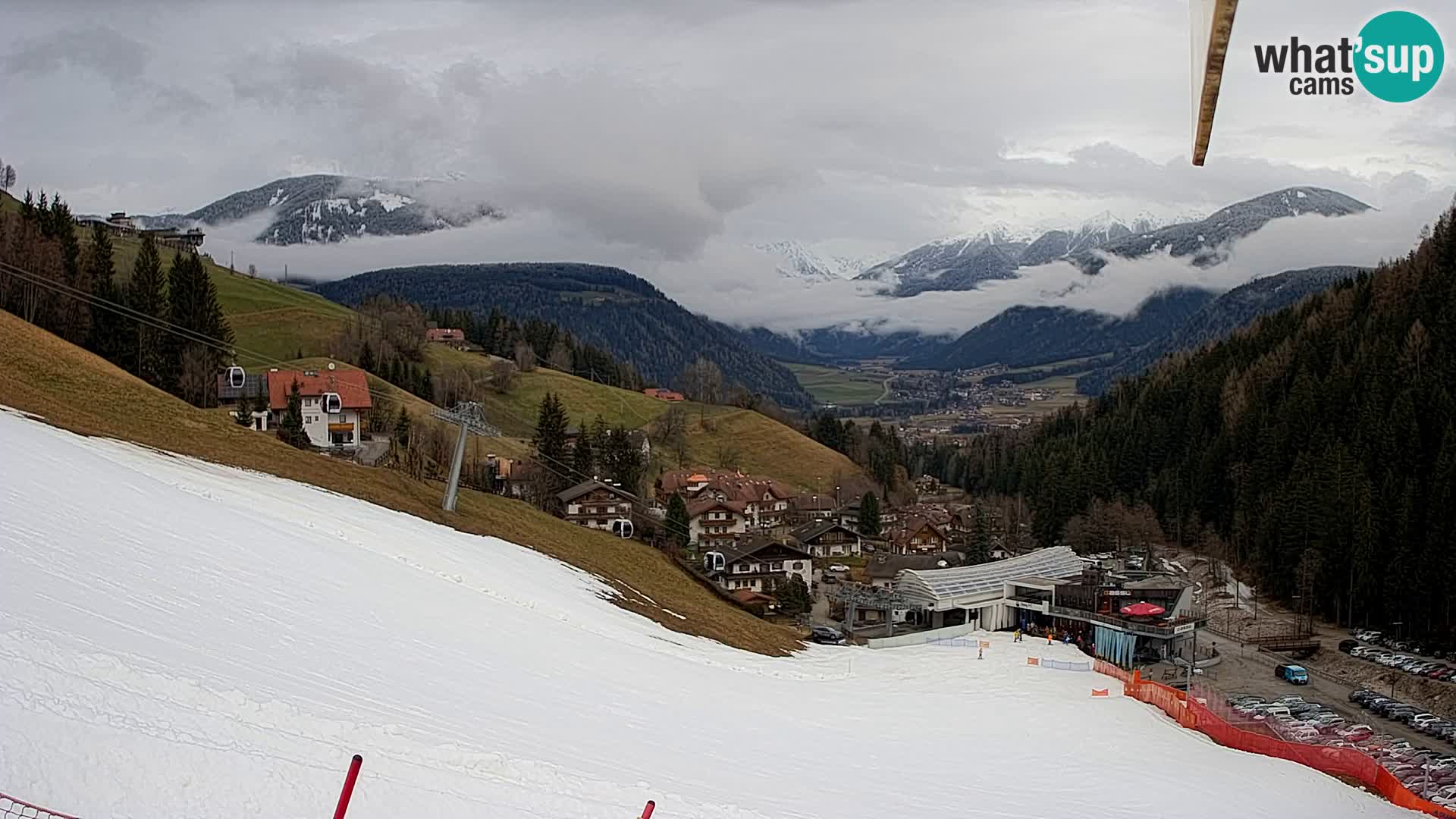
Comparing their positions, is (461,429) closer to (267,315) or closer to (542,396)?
(542,396)

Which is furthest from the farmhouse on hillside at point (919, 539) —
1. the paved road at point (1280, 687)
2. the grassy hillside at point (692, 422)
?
the paved road at point (1280, 687)

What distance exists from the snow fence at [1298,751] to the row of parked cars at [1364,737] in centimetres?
148

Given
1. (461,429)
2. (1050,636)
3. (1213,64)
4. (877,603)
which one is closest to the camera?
(1213,64)

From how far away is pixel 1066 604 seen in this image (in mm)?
49531

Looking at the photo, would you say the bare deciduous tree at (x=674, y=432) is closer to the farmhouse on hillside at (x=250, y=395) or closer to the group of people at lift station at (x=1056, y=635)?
the farmhouse on hillside at (x=250, y=395)

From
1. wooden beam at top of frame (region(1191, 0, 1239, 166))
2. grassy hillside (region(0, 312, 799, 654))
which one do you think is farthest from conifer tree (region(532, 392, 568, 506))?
wooden beam at top of frame (region(1191, 0, 1239, 166))

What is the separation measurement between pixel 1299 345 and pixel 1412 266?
35.7 ft

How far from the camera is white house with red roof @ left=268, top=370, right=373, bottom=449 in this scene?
63.6m

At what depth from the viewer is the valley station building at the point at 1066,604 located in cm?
4462

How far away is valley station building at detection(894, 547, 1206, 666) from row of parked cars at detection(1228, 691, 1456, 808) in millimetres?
6762

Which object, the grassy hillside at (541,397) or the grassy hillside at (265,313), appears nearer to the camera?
the grassy hillside at (541,397)

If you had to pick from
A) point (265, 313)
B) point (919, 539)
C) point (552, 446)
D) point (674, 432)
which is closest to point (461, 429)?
point (552, 446)

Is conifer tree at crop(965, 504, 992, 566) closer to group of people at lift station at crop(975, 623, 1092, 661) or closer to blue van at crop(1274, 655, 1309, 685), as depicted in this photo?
group of people at lift station at crop(975, 623, 1092, 661)

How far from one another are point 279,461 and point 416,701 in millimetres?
19563
